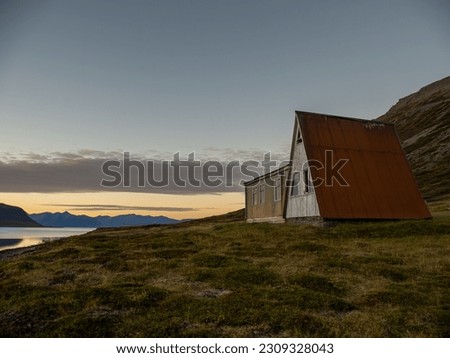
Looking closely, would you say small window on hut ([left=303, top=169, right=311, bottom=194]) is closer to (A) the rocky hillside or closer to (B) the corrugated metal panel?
(B) the corrugated metal panel

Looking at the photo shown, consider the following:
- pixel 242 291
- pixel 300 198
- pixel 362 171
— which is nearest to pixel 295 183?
pixel 300 198

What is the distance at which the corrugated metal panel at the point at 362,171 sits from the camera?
33.1 metres

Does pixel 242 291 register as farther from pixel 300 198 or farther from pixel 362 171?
pixel 362 171

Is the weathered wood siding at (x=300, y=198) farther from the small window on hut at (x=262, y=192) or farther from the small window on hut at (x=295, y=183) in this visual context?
the small window on hut at (x=262, y=192)

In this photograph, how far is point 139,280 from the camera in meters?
17.6

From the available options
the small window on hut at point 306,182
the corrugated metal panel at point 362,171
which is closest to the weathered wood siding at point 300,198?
the small window on hut at point 306,182

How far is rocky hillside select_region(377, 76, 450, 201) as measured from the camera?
80.1m

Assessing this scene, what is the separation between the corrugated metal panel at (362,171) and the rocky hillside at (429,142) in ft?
110

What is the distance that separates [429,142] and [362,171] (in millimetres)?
93532

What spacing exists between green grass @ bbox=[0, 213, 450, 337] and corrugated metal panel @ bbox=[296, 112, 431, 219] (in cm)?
606

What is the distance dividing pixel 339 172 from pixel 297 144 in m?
5.40

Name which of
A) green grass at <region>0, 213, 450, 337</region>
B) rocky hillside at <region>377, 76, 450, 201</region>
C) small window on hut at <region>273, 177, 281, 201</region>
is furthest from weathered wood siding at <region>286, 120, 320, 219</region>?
rocky hillside at <region>377, 76, 450, 201</region>
